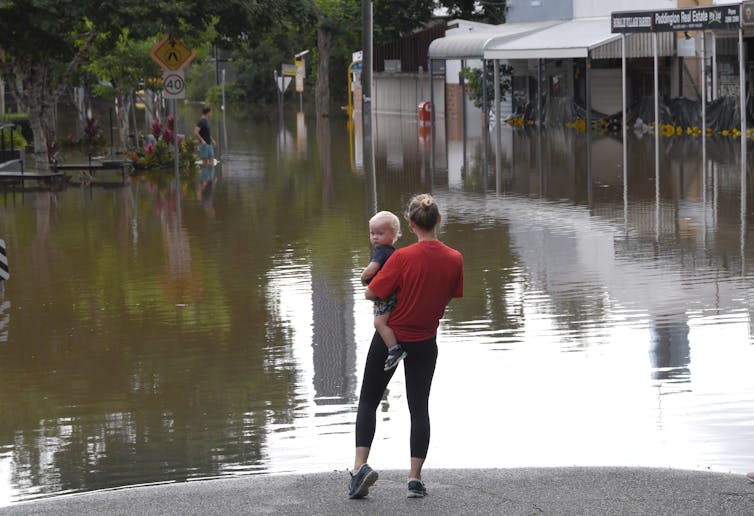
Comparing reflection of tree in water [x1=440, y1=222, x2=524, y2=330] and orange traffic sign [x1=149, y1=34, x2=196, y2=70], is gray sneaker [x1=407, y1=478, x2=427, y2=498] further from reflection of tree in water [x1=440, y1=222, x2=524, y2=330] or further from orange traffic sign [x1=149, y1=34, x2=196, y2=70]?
orange traffic sign [x1=149, y1=34, x2=196, y2=70]

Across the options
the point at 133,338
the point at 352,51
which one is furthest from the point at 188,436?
the point at 352,51

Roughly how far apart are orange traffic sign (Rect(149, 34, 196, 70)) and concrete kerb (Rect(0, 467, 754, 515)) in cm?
2038

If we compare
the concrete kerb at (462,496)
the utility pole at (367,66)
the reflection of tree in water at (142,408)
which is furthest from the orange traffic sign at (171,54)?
the concrete kerb at (462,496)

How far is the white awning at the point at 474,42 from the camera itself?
49.0 meters

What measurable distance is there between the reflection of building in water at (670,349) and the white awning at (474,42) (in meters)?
36.3

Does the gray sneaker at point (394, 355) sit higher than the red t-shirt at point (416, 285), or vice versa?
the red t-shirt at point (416, 285)

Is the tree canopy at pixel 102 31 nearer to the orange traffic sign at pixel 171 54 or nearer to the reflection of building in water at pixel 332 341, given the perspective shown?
the orange traffic sign at pixel 171 54

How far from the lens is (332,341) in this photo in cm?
1267

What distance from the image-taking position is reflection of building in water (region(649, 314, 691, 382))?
1092cm

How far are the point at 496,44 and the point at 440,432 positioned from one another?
40.3m

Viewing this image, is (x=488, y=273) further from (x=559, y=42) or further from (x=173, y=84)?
(x=559, y=42)

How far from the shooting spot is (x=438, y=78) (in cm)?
6341

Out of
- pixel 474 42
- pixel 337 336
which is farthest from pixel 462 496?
pixel 474 42

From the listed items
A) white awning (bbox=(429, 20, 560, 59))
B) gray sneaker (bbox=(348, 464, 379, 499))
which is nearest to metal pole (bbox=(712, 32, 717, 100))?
white awning (bbox=(429, 20, 560, 59))
